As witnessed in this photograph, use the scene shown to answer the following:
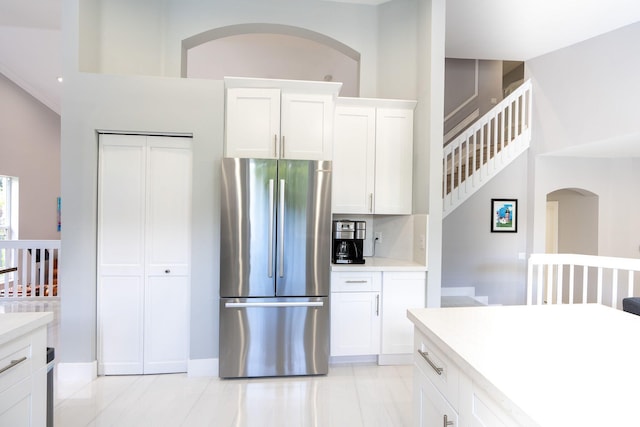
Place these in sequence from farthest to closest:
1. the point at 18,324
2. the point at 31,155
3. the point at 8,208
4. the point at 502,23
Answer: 1. the point at 31,155
2. the point at 8,208
3. the point at 502,23
4. the point at 18,324

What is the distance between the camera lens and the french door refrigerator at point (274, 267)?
2.52 metres

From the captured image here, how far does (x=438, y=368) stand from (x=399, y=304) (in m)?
1.68

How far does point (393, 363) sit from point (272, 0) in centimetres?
402

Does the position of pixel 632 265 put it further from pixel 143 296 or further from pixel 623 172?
pixel 143 296

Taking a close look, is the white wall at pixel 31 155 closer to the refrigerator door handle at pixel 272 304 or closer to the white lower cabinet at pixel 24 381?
the refrigerator door handle at pixel 272 304

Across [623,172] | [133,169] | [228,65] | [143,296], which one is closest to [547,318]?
[143,296]

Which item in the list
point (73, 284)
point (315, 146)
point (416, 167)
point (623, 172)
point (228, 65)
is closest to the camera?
point (73, 284)

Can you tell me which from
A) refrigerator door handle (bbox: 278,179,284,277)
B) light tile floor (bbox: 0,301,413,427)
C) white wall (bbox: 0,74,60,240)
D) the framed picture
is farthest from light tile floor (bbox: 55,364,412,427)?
white wall (bbox: 0,74,60,240)

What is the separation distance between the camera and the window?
575cm

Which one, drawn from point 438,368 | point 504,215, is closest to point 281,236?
point 438,368

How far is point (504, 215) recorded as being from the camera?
15.8 ft

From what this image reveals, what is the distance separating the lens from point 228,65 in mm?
5652

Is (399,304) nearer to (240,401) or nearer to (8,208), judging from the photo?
(240,401)

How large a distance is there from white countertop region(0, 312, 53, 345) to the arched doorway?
654cm
